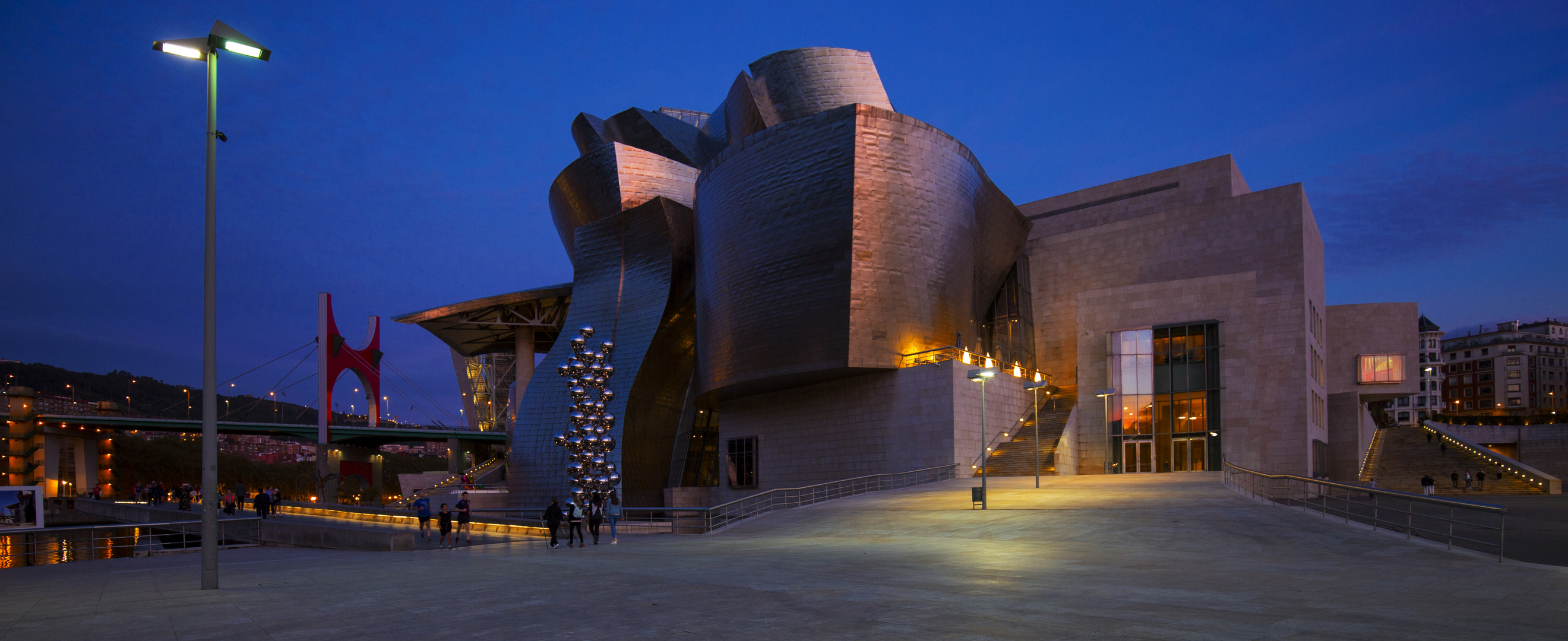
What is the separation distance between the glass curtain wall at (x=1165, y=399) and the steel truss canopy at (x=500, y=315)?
3113cm

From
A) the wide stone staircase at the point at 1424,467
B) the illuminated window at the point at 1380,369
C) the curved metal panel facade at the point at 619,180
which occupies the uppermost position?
the curved metal panel facade at the point at 619,180

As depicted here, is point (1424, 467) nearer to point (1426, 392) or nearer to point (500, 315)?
point (500, 315)

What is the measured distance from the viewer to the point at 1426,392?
385ft

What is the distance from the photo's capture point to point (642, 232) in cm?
4159

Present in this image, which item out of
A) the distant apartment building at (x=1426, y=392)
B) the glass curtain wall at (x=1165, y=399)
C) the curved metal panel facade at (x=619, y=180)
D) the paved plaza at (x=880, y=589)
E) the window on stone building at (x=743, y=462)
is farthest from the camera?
the distant apartment building at (x=1426, y=392)

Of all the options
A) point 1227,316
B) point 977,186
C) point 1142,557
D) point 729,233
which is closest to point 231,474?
point 729,233

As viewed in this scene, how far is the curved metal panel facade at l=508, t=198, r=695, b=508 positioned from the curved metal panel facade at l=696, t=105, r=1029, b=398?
4.65 meters

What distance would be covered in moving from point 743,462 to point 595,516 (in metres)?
21.8

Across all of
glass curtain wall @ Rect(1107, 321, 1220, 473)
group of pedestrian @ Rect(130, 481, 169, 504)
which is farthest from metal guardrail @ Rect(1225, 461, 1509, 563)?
group of pedestrian @ Rect(130, 481, 169, 504)

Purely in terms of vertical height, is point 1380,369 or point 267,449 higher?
point 1380,369

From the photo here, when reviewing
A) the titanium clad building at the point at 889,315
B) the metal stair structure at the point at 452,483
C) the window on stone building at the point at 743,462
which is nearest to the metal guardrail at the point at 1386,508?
the titanium clad building at the point at 889,315

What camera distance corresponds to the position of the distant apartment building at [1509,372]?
4636 inches

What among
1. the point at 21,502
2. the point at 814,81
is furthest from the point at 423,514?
the point at 814,81

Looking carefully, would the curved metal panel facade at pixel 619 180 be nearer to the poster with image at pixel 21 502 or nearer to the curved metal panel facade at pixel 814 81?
the curved metal panel facade at pixel 814 81
